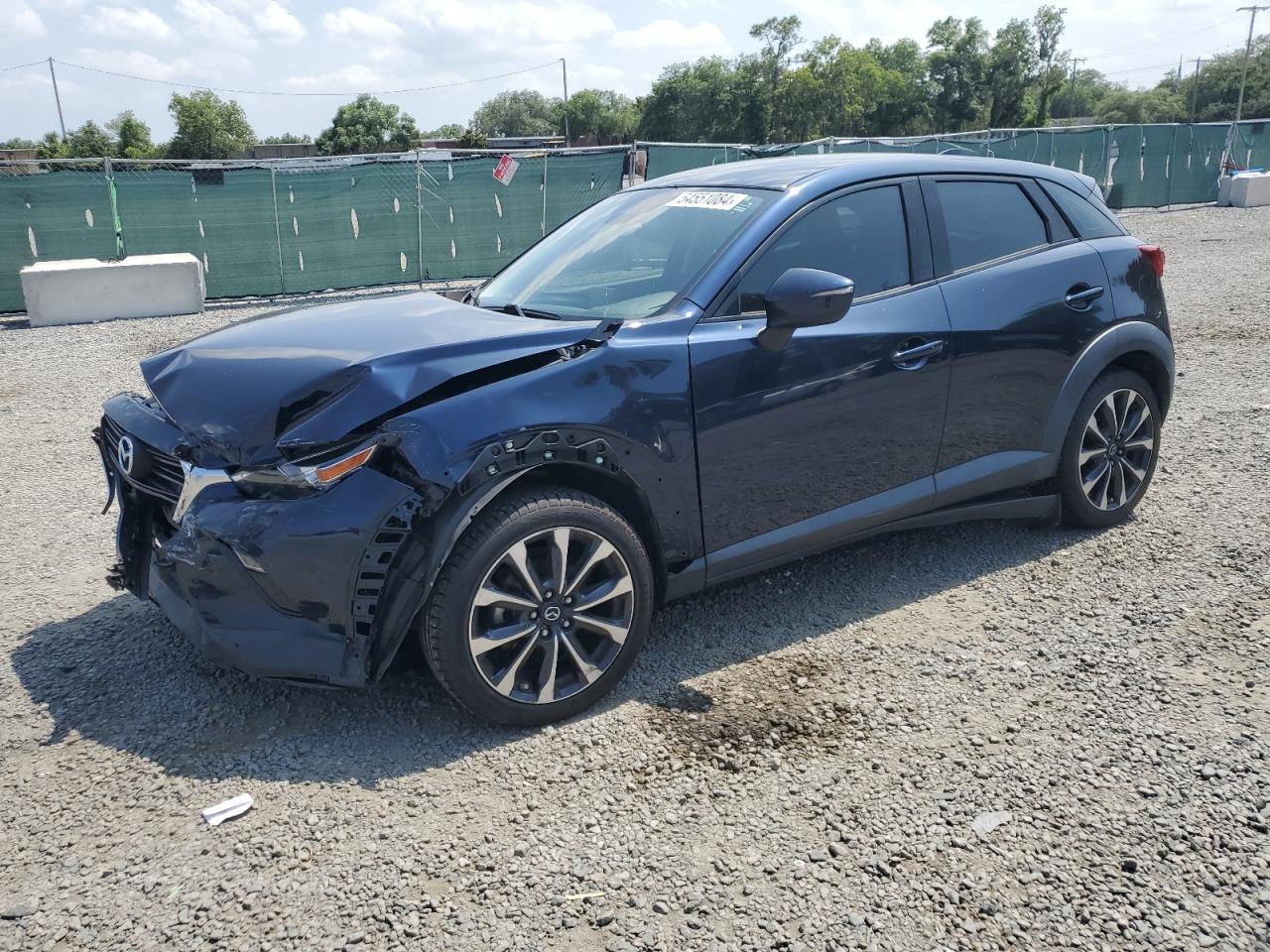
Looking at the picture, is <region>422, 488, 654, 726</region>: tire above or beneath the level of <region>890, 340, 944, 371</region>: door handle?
beneath

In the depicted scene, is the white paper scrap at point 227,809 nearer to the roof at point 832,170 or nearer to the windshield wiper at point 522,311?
the windshield wiper at point 522,311

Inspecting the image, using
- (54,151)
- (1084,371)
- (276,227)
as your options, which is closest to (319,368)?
(1084,371)

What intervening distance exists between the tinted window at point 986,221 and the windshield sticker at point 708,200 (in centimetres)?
96

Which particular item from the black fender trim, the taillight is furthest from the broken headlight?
the taillight

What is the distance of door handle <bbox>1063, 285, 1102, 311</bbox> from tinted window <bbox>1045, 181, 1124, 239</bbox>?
0.98 ft

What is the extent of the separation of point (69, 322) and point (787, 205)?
38.8ft

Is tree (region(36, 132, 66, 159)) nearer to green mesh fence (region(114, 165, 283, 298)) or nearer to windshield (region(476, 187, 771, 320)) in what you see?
green mesh fence (region(114, 165, 283, 298))

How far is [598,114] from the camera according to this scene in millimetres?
148500

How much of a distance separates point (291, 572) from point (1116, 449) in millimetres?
3891

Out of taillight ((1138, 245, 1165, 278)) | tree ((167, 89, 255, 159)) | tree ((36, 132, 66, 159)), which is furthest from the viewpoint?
tree ((167, 89, 255, 159))

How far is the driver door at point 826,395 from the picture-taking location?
12.0 feet

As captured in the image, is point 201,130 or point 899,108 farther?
point 899,108

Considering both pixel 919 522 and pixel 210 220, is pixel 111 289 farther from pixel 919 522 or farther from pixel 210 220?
pixel 919 522

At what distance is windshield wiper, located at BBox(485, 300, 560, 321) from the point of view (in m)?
3.89
